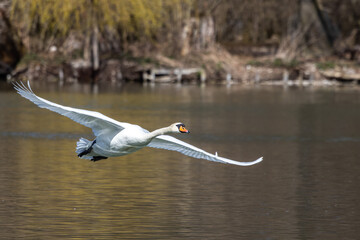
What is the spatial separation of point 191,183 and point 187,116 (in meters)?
22.8

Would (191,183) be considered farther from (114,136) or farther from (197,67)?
(197,67)

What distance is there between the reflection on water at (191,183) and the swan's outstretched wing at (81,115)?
189 cm

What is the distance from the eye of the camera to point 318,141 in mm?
35594

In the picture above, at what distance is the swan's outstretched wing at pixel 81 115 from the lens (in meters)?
15.9

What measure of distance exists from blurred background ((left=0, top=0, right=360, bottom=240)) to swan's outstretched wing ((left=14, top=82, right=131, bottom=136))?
1.89 meters

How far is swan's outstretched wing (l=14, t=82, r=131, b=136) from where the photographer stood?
52.2 feet

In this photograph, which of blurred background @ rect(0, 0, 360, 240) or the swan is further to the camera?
blurred background @ rect(0, 0, 360, 240)

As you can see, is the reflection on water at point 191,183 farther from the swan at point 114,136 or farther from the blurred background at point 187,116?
the swan at point 114,136

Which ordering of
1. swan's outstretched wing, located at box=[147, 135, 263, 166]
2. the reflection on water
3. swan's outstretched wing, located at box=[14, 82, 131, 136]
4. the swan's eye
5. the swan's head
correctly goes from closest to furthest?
1. the swan's eye
2. the swan's head
3. swan's outstretched wing, located at box=[14, 82, 131, 136]
4. swan's outstretched wing, located at box=[147, 135, 263, 166]
5. the reflection on water

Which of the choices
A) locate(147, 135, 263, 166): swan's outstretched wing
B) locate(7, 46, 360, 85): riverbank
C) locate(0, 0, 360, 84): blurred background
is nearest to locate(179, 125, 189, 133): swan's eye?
locate(147, 135, 263, 166): swan's outstretched wing

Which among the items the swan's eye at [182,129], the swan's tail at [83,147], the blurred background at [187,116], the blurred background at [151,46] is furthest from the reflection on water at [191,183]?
the blurred background at [151,46]

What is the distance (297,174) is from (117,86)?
49526 mm

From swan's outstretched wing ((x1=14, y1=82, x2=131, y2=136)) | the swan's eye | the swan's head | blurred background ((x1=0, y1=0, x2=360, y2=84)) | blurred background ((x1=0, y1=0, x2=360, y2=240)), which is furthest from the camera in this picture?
blurred background ((x1=0, y1=0, x2=360, y2=84))

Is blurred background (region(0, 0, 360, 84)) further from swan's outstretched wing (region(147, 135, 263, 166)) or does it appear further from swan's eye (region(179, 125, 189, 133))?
swan's eye (region(179, 125, 189, 133))
